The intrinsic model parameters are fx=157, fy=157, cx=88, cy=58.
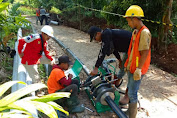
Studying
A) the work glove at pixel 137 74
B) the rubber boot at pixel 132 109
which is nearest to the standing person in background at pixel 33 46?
the work glove at pixel 137 74

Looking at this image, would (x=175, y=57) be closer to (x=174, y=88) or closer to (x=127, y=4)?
(x=174, y=88)

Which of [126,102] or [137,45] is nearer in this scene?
[137,45]

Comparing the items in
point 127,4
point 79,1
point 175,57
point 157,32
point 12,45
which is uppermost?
point 79,1

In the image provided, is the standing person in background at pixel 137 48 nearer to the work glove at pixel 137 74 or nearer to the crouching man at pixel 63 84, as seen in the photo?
the work glove at pixel 137 74

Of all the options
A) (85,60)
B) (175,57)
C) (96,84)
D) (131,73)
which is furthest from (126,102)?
(175,57)

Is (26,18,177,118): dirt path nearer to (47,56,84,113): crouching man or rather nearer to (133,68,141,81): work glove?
(47,56,84,113): crouching man

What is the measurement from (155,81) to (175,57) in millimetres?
2047

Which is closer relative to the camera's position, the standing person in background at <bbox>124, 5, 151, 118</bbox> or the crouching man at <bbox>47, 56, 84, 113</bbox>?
the standing person in background at <bbox>124, 5, 151, 118</bbox>

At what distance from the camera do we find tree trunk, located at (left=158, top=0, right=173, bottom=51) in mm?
6322

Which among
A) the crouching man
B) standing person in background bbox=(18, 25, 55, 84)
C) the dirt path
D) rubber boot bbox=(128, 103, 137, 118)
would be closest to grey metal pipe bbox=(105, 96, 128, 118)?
rubber boot bbox=(128, 103, 137, 118)

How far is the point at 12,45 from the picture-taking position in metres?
6.26

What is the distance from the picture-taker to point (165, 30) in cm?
664

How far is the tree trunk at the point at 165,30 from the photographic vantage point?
6322mm

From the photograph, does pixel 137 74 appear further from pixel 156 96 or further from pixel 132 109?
pixel 156 96
